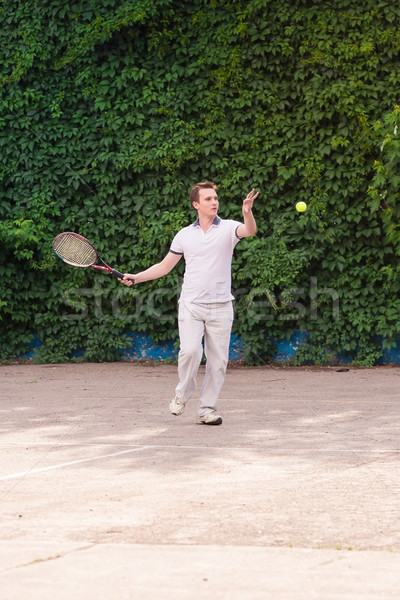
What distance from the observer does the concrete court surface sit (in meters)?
3.45

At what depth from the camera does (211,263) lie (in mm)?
7617

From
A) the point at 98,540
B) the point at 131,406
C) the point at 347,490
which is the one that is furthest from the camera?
the point at 131,406

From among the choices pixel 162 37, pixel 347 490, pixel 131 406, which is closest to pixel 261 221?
pixel 162 37

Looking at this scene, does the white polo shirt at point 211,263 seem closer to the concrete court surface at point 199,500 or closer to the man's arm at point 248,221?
the man's arm at point 248,221

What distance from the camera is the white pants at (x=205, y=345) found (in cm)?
766

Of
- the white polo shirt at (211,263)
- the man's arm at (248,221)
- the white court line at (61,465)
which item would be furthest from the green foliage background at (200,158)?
the white court line at (61,465)

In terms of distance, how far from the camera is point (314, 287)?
520 inches

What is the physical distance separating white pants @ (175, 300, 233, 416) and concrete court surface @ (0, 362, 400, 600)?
307mm

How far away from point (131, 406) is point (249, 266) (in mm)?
4551

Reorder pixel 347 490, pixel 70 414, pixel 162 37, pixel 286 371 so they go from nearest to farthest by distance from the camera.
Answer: pixel 347 490 → pixel 70 414 → pixel 286 371 → pixel 162 37

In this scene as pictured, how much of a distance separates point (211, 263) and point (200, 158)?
6084 mm

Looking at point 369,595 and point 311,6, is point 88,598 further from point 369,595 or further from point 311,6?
point 311,6

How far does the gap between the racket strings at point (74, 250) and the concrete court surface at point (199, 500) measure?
1.41m

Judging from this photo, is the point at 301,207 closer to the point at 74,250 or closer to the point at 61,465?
the point at 74,250
